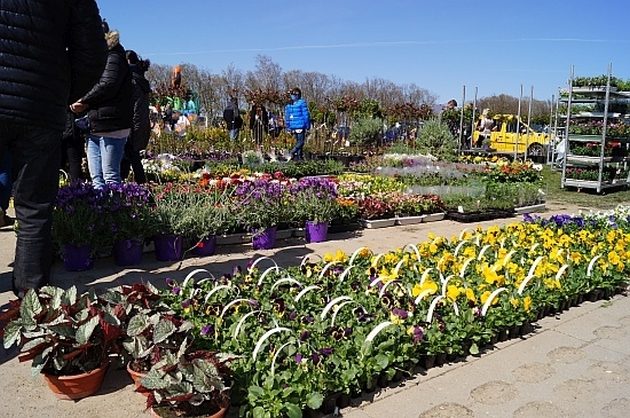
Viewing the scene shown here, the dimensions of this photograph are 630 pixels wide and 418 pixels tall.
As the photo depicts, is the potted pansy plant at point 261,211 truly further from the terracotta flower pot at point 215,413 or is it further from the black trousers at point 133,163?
the terracotta flower pot at point 215,413

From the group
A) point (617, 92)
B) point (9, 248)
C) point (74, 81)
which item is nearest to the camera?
point (74, 81)

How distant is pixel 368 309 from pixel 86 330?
156cm

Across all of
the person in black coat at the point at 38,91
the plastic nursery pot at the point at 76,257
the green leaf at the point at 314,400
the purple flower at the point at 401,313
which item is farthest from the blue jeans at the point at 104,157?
the green leaf at the point at 314,400

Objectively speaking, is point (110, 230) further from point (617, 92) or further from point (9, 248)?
point (617, 92)

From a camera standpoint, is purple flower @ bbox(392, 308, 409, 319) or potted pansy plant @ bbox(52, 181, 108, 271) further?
potted pansy plant @ bbox(52, 181, 108, 271)

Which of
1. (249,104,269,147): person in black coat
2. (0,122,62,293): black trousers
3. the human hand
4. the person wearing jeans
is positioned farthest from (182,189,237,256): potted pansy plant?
(249,104,269,147): person in black coat

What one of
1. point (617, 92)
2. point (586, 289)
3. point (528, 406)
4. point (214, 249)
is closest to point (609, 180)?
point (617, 92)

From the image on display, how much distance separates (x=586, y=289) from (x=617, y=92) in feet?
33.1

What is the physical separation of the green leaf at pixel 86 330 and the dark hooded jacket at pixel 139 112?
4.35 meters

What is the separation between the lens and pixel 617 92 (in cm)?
1258

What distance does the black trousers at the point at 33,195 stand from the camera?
328cm

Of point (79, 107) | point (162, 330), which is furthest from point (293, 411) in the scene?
point (79, 107)

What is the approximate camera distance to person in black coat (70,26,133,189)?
4977 mm

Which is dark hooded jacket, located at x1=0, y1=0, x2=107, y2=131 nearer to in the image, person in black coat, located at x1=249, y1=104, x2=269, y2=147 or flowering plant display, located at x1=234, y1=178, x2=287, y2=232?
flowering plant display, located at x1=234, y1=178, x2=287, y2=232
